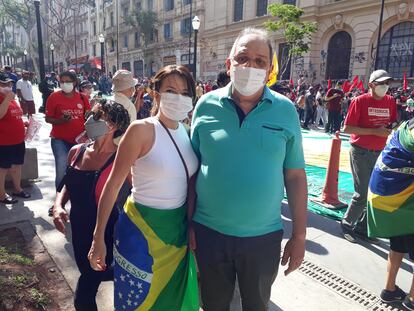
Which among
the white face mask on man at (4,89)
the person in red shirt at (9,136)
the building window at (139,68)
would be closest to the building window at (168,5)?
the building window at (139,68)

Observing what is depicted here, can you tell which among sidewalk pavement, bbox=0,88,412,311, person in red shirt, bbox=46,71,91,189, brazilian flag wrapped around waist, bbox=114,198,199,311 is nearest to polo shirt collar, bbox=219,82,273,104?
brazilian flag wrapped around waist, bbox=114,198,199,311

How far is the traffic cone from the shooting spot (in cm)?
532

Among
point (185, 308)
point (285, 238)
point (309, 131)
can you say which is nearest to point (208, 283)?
point (185, 308)

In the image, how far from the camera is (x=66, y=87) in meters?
4.50

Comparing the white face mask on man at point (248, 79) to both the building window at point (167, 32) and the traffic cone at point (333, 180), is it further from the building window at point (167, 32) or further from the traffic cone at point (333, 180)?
the building window at point (167, 32)

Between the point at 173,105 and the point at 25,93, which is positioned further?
the point at 25,93

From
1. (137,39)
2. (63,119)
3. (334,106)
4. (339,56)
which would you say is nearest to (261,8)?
(339,56)

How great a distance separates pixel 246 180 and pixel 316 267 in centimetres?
218

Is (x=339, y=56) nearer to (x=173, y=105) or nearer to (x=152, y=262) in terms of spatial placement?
(x=173, y=105)

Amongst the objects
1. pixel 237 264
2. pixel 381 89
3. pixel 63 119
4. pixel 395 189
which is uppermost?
pixel 381 89

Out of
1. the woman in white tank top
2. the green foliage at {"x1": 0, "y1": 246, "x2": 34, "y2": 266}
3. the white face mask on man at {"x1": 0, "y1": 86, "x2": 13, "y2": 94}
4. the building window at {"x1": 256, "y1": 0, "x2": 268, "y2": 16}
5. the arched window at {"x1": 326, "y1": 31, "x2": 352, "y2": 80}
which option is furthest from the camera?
the building window at {"x1": 256, "y1": 0, "x2": 268, "y2": 16}

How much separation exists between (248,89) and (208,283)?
1.12 metres

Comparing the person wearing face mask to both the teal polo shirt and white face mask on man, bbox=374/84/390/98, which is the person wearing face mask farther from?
white face mask on man, bbox=374/84/390/98

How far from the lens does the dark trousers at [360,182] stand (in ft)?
13.2
